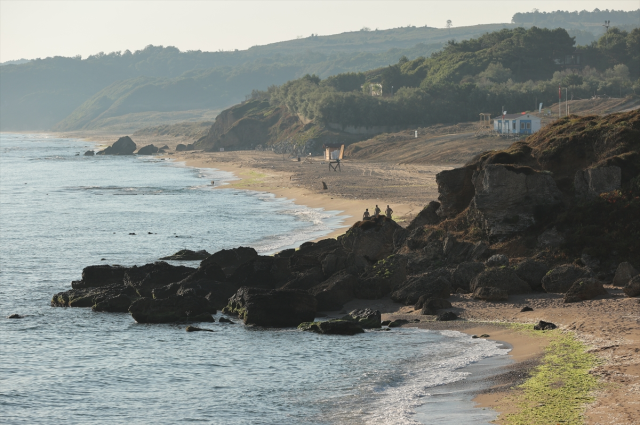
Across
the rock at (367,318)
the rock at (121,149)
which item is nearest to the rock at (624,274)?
the rock at (367,318)

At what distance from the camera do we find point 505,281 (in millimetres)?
24500

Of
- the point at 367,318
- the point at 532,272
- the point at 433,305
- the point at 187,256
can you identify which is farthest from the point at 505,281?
the point at 187,256

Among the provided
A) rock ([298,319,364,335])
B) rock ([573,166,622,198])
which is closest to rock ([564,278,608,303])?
rock ([573,166,622,198])

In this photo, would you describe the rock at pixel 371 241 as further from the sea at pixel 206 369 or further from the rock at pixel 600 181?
the rock at pixel 600 181

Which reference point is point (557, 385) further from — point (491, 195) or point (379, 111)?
point (379, 111)

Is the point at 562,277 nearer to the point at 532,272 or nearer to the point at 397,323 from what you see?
the point at 532,272

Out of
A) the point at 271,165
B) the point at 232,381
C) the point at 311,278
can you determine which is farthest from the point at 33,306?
the point at 271,165

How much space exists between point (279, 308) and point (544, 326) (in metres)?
8.48

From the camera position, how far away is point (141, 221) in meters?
52.3

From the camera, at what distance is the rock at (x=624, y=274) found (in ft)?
77.2

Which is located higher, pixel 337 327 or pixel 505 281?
pixel 505 281

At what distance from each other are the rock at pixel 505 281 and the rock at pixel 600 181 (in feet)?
18.0

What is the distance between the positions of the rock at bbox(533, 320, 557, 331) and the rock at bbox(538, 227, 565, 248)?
22.5 ft

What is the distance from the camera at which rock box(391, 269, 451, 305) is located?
24.8m
